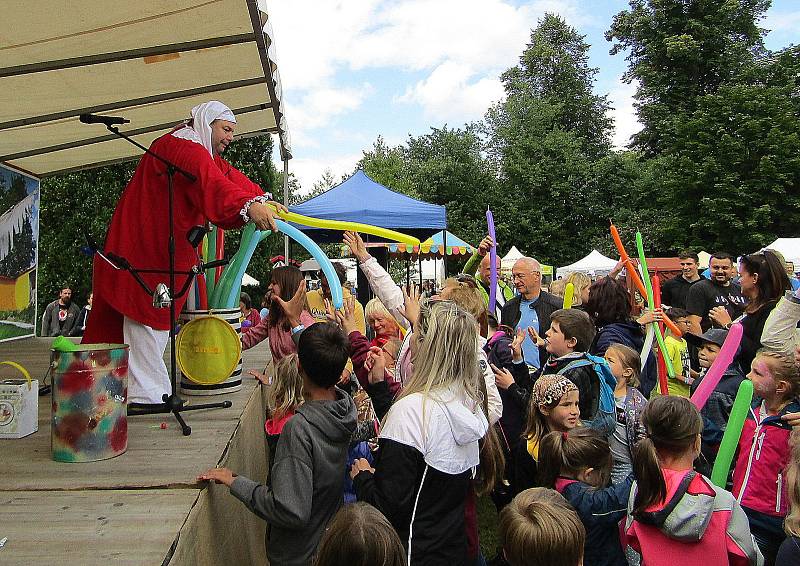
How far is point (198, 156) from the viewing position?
2.85m

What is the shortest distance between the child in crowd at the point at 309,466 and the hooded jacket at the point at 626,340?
6.86ft

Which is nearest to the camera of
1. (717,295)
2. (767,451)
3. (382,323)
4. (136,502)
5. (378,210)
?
(136,502)

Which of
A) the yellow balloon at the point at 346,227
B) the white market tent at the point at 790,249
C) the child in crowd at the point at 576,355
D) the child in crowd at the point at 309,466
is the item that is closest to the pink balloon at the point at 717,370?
the child in crowd at the point at 576,355

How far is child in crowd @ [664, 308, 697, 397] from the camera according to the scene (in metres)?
3.99

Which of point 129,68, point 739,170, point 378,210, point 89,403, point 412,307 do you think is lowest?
point 89,403

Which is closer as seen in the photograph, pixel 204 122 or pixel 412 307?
pixel 412 307

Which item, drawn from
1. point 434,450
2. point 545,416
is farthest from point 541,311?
point 434,450

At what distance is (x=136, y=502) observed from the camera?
1878mm

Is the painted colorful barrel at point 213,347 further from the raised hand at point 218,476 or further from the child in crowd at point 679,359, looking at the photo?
the child in crowd at point 679,359

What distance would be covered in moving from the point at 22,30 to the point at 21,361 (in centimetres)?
323

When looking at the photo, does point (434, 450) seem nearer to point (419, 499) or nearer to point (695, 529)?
point (419, 499)

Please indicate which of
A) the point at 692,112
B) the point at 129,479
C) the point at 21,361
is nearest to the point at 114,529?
the point at 129,479

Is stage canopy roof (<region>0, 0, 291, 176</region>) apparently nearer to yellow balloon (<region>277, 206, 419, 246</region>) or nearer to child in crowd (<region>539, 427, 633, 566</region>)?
yellow balloon (<region>277, 206, 419, 246</region>)

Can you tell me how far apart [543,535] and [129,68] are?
141 inches
